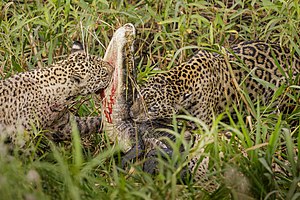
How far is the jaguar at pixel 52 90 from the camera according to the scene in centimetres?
695

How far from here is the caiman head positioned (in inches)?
267

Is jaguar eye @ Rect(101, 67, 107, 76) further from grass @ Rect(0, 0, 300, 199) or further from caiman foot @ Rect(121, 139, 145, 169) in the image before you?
caiman foot @ Rect(121, 139, 145, 169)

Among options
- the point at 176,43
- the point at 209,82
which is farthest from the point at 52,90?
the point at 176,43

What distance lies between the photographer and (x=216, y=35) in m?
8.16

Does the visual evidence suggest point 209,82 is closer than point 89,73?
No

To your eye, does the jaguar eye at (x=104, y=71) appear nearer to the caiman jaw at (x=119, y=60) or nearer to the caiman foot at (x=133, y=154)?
the caiman jaw at (x=119, y=60)

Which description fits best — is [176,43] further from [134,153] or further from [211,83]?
[134,153]

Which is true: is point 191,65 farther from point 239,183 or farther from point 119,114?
point 239,183

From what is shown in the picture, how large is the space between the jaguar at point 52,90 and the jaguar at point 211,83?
393mm

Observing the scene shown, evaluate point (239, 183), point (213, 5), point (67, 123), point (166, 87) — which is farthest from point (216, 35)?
point (239, 183)

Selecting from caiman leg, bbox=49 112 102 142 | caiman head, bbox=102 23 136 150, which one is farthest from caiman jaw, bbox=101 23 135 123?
caiman leg, bbox=49 112 102 142

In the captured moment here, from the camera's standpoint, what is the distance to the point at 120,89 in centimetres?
687

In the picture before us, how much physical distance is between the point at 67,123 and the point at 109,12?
1.29 meters

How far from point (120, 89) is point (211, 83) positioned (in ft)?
3.05
